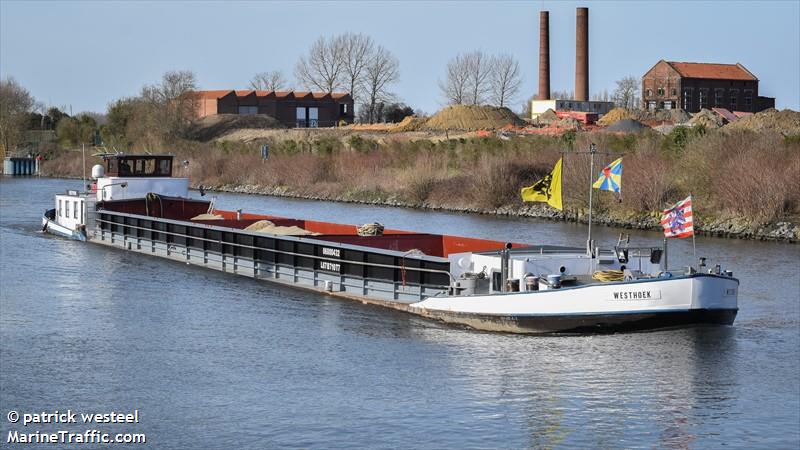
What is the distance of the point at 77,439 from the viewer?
18500mm

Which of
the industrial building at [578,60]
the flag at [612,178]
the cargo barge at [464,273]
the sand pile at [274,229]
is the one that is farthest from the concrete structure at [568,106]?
the flag at [612,178]

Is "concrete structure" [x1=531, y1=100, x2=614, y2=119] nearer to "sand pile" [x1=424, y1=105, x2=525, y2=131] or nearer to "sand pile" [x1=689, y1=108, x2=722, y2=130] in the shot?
"sand pile" [x1=424, y1=105, x2=525, y2=131]

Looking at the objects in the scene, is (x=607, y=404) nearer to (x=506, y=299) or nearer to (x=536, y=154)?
(x=506, y=299)

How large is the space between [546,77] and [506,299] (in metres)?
90.8

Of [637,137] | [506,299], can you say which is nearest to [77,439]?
[506,299]

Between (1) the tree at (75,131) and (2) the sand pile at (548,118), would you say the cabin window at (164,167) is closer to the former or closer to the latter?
(2) the sand pile at (548,118)

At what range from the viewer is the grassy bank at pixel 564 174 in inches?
1937

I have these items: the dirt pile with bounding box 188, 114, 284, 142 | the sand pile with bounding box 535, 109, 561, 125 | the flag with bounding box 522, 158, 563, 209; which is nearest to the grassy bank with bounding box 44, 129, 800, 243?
the flag with bounding box 522, 158, 563, 209

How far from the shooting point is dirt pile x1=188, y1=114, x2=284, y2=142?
120 m

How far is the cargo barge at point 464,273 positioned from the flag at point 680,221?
3.01 feet

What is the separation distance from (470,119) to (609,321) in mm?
87632

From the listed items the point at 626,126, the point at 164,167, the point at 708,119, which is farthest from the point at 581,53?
the point at 164,167

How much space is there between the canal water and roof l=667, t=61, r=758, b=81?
86.4 m

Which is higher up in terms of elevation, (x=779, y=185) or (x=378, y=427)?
(x=779, y=185)
